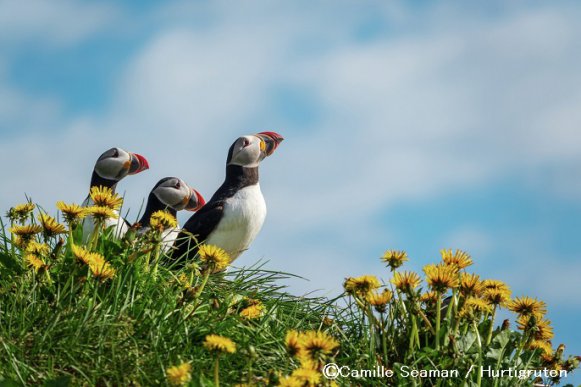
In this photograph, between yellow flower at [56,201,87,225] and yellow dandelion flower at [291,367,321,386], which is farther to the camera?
yellow flower at [56,201,87,225]

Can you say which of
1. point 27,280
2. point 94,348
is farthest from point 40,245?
point 94,348

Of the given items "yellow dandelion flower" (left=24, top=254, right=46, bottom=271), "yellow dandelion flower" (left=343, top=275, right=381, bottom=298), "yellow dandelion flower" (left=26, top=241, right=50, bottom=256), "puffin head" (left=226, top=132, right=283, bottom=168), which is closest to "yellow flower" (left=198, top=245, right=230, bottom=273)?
"yellow dandelion flower" (left=343, top=275, right=381, bottom=298)

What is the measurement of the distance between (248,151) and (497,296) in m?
2.95

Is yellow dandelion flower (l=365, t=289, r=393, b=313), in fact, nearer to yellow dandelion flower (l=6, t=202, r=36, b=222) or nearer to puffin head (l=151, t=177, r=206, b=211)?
yellow dandelion flower (l=6, t=202, r=36, b=222)

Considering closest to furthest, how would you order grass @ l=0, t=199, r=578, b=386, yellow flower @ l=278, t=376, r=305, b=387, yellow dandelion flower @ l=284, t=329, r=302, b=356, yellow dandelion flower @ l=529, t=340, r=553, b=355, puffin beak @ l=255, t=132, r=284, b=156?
yellow flower @ l=278, t=376, r=305, b=387 < yellow dandelion flower @ l=284, t=329, r=302, b=356 < grass @ l=0, t=199, r=578, b=386 < yellow dandelion flower @ l=529, t=340, r=553, b=355 < puffin beak @ l=255, t=132, r=284, b=156

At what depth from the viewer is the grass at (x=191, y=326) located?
394 centimetres

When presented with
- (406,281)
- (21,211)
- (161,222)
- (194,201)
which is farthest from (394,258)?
(194,201)

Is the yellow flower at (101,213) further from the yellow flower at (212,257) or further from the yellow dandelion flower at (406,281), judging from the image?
the yellow dandelion flower at (406,281)

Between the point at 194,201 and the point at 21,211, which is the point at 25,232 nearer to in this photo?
the point at 21,211

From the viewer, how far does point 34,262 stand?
4531mm

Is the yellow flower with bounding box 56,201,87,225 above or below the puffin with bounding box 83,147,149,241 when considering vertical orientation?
below

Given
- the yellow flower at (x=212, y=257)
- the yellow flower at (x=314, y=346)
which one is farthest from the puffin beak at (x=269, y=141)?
the yellow flower at (x=314, y=346)

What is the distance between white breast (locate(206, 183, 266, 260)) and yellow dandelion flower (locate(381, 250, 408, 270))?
2.54 metres

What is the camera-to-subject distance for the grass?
3943 millimetres
